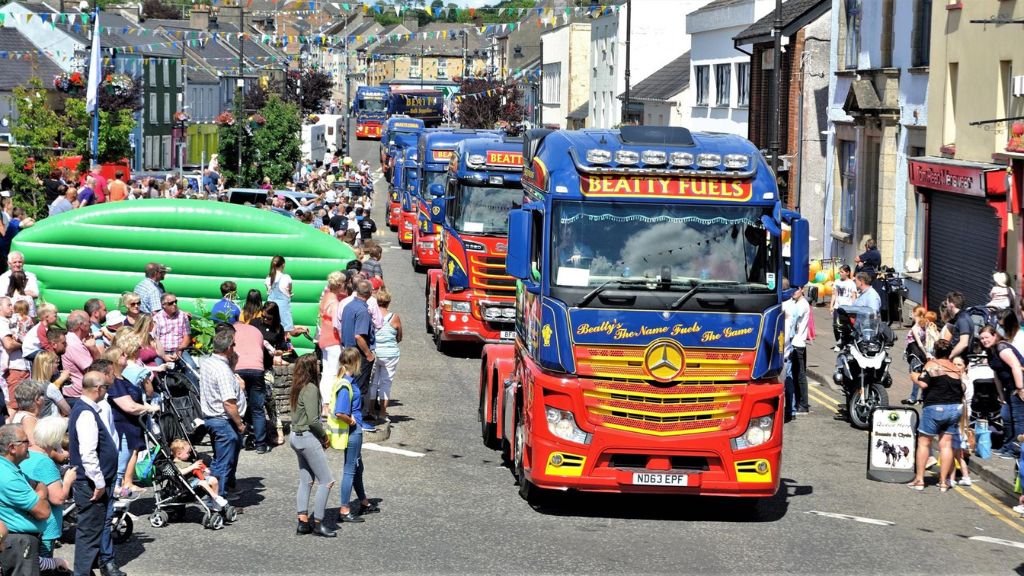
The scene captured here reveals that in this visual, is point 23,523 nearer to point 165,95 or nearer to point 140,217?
point 140,217

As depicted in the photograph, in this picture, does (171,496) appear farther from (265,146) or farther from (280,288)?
(265,146)

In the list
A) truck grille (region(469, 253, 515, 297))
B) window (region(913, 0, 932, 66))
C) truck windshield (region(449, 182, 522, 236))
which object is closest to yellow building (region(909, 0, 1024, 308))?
window (region(913, 0, 932, 66))

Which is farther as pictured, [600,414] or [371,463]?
[371,463]

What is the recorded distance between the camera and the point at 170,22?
104 m

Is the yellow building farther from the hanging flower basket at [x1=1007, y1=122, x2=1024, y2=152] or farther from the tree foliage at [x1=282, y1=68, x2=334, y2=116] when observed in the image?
the tree foliage at [x1=282, y1=68, x2=334, y2=116]

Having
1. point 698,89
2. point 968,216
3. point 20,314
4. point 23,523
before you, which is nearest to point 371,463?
point 20,314

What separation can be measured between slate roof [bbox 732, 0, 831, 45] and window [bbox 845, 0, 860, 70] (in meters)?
2.83

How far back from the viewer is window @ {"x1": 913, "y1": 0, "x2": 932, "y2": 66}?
30609mm

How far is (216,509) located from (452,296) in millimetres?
11145

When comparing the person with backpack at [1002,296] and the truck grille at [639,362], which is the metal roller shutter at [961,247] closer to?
the person with backpack at [1002,296]

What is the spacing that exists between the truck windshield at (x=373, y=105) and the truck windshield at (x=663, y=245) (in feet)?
309

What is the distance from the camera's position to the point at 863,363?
723 inches

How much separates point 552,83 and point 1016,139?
72696 millimetres

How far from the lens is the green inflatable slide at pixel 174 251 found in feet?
64.6
